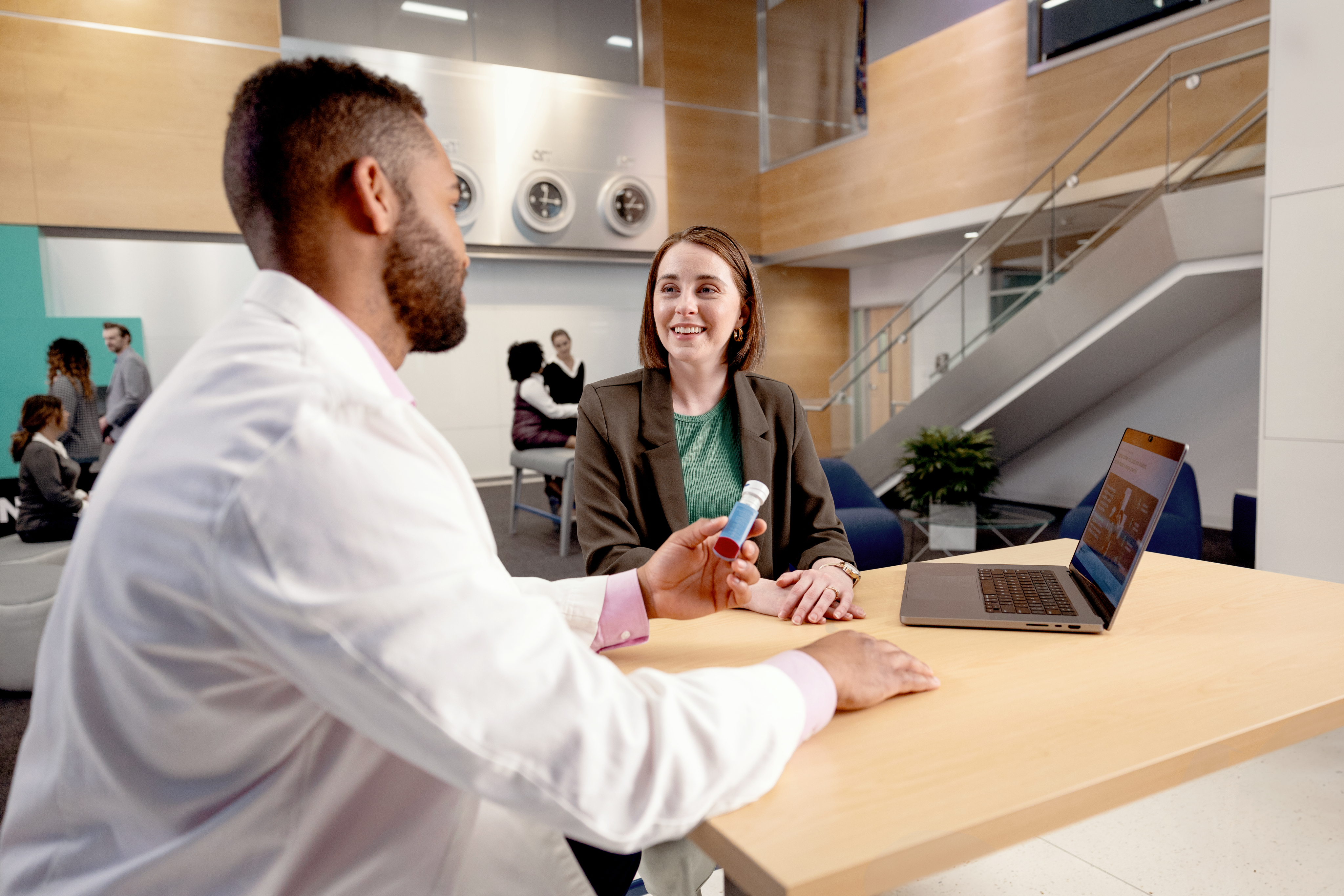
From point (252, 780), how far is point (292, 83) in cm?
65

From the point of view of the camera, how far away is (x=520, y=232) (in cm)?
862

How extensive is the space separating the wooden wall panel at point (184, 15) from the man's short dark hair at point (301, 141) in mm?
8005

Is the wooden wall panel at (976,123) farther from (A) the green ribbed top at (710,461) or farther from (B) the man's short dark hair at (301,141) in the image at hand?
(B) the man's short dark hair at (301,141)

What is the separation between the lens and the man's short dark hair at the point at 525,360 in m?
6.62

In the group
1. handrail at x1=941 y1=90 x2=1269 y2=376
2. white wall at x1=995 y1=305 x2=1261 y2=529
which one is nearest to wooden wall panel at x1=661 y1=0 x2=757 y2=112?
handrail at x1=941 y1=90 x2=1269 y2=376

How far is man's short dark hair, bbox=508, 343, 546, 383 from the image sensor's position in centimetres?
662

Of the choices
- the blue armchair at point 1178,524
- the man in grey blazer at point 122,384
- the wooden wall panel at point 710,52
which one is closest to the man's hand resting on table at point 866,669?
the blue armchair at point 1178,524

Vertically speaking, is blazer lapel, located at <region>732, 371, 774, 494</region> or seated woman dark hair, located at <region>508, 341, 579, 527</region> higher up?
blazer lapel, located at <region>732, 371, 774, 494</region>

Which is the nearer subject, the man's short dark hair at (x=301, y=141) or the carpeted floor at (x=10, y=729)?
the man's short dark hair at (x=301, y=141)

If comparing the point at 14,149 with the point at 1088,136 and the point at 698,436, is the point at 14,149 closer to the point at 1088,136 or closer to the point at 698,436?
the point at 698,436

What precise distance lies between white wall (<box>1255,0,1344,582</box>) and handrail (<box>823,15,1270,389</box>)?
75.1 inches

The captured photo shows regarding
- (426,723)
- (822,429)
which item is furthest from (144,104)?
(426,723)

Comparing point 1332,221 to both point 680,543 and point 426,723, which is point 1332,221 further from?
point 426,723

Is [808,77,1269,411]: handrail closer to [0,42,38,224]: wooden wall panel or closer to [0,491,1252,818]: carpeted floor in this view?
[0,491,1252,818]: carpeted floor
